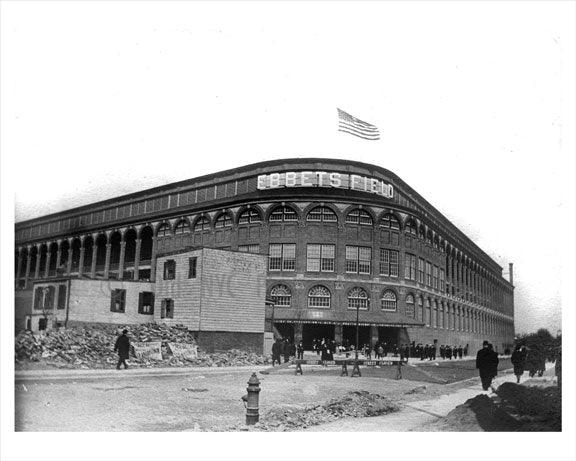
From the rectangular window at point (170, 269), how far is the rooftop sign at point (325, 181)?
4.34 m

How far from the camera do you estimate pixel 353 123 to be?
17.8 meters

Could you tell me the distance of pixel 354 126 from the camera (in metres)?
17.9

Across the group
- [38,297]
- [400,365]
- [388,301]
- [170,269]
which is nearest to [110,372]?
[38,297]

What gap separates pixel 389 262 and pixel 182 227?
789 cm

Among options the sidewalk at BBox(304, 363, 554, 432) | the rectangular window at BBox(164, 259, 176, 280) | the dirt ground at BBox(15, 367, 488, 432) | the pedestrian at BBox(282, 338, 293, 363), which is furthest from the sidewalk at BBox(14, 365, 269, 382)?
the sidewalk at BBox(304, 363, 554, 432)

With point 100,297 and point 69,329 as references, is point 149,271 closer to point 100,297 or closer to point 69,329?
point 100,297

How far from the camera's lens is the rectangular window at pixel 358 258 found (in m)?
21.1

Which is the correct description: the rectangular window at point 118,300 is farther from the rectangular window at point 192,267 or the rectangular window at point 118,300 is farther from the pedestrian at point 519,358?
the pedestrian at point 519,358

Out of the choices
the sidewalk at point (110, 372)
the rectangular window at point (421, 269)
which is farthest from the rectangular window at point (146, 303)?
the rectangular window at point (421, 269)

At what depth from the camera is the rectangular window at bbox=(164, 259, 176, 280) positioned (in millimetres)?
20844

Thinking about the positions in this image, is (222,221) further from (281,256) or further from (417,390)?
(417,390)

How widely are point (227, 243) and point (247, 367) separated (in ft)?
14.3

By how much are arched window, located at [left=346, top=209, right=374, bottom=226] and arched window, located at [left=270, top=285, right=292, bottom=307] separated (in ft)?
11.4

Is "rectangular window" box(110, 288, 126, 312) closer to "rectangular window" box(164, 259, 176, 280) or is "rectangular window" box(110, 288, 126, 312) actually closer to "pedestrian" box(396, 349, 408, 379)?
"rectangular window" box(164, 259, 176, 280)
